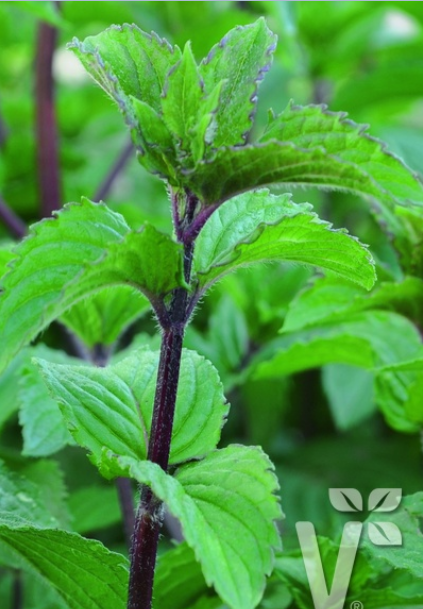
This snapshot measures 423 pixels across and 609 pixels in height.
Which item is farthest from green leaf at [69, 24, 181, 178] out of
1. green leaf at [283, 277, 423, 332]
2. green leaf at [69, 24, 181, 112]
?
green leaf at [283, 277, 423, 332]

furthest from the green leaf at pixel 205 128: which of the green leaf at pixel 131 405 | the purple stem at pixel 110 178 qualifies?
the purple stem at pixel 110 178

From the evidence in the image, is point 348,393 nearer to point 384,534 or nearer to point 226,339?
point 226,339

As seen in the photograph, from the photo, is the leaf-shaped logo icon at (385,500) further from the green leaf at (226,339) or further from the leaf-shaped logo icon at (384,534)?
the green leaf at (226,339)

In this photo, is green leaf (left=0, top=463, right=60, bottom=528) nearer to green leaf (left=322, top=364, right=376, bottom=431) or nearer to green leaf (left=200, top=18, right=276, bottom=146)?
green leaf (left=200, top=18, right=276, bottom=146)

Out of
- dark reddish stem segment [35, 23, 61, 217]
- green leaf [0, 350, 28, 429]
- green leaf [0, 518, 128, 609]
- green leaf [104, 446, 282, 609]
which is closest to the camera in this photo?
green leaf [104, 446, 282, 609]

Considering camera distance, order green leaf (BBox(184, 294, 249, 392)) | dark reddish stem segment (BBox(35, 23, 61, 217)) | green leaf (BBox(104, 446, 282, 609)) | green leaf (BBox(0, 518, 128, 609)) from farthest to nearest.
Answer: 1. dark reddish stem segment (BBox(35, 23, 61, 217))
2. green leaf (BBox(184, 294, 249, 392))
3. green leaf (BBox(0, 518, 128, 609))
4. green leaf (BBox(104, 446, 282, 609))

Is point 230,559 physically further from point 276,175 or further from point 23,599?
point 23,599
